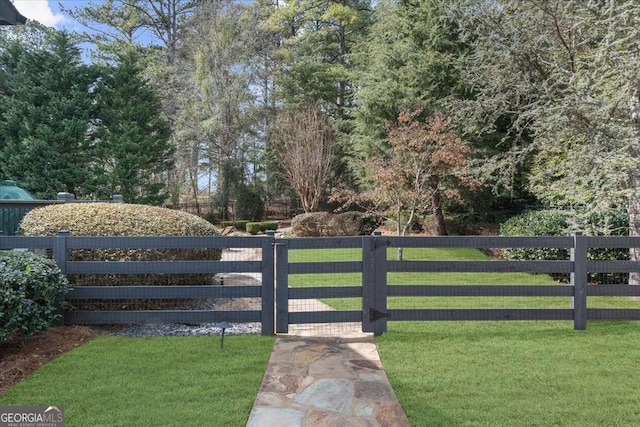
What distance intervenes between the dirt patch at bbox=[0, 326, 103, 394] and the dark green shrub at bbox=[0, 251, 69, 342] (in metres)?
0.17

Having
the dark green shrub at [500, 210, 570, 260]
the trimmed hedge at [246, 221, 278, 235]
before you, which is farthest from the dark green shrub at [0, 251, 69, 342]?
the trimmed hedge at [246, 221, 278, 235]

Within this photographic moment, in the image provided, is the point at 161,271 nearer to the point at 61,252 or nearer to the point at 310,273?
the point at 61,252

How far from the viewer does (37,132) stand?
50.4 feet

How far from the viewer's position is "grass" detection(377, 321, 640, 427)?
249cm

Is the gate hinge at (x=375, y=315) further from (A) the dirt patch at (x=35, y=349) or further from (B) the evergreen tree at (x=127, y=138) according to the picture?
(B) the evergreen tree at (x=127, y=138)

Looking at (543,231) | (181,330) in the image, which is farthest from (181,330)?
(543,231)

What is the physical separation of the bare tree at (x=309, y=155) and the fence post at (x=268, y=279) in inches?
523

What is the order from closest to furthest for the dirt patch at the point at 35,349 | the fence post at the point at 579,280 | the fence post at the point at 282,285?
the dirt patch at the point at 35,349 < the fence post at the point at 282,285 < the fence post at the point at 579,280

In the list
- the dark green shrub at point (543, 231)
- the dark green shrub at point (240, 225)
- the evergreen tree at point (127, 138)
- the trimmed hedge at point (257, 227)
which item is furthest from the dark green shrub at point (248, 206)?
the dark green shrub at point (543, 231)

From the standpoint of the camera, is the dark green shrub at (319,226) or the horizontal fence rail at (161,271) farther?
the dark green shrub at (319,226)

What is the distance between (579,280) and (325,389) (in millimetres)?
2923

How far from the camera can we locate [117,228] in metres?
4.66

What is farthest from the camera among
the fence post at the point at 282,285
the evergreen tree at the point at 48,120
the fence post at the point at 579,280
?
the evergreen tree at the point at 48,120

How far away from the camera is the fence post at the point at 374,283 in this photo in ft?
12.7
